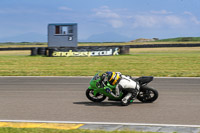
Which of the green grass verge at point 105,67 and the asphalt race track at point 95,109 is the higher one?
the green grass verge at point 105,67

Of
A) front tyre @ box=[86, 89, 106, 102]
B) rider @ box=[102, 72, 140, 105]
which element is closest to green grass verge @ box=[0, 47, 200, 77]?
front tyre @ box=[86, 89, 106, 102]

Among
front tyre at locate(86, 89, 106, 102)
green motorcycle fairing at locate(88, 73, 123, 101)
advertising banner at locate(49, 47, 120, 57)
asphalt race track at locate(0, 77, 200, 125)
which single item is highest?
advertising banner at locate(49, 47, 120, 57)

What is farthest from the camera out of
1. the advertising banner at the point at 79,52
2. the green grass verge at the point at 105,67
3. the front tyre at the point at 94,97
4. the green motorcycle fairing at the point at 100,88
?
the advertising banner at the point at 79,52

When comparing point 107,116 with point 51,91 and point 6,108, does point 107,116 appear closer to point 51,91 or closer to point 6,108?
point 6,108

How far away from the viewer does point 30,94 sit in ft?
40.7

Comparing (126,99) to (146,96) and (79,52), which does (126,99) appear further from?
(79,52)

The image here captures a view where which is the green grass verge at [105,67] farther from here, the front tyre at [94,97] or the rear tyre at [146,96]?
A: the front tyre at [94,97]

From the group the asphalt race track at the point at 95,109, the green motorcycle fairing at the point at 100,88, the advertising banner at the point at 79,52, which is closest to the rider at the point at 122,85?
the green motorcycle fairing at the point at 100,88

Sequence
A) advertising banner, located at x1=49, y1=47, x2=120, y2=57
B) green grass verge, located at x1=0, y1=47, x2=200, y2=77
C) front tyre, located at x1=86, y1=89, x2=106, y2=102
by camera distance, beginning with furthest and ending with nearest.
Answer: advertising banner, located at x1=49, y1=47, x2=120, y2=57 < green grass verge, located at x1=0, y1=47, x2=200, y2=77 < front tyre, located at x1=86, y1=89, x2=106, y2=102

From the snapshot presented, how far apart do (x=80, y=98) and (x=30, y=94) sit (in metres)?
2.21

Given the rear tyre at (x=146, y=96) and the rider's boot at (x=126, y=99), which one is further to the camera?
the rear tyre at (x=146, y=96)

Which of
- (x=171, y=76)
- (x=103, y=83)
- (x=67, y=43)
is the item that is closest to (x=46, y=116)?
(x=103, y=83)

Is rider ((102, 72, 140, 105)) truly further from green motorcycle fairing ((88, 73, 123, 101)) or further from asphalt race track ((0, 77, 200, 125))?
asphalt race track ((0, 77, 200, 125))

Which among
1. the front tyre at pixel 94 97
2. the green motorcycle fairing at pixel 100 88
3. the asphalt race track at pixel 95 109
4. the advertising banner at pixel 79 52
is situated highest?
the advertising banner at pixel 79 52
